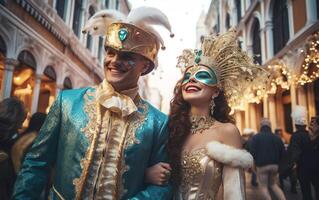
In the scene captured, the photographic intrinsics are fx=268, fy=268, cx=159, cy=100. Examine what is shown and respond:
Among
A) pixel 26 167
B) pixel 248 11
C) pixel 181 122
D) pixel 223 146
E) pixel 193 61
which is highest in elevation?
pixel 248 11

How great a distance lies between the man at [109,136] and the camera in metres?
1.50

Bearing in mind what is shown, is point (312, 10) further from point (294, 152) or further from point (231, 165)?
point (231, 165)

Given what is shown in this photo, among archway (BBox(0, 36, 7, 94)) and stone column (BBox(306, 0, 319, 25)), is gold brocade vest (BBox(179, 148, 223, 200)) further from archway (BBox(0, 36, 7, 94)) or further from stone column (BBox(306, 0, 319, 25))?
stone column (BBox(306, 0, 319, 25))

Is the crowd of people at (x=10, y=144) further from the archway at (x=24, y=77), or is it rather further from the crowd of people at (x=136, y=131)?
the archway at (x=24, y=77)

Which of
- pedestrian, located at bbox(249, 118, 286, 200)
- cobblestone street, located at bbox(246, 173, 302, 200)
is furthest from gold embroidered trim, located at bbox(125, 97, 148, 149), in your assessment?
cobblestone street, located at bbox(246, 173, 302, 200)

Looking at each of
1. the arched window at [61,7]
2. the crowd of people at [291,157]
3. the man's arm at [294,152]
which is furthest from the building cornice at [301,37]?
the arched window at [61,7]

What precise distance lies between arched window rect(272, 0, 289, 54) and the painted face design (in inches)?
445

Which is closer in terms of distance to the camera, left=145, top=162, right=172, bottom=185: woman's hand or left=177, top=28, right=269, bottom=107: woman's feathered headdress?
left=145, top=162, right=172, bottom=185: woman's hand

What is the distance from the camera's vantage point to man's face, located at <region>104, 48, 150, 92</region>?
1664 millimetres

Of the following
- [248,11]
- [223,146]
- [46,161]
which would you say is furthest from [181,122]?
[248,11]

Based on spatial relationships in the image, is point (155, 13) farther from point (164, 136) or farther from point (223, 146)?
→ point (223, 146)

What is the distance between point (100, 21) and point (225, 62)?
1283 mm

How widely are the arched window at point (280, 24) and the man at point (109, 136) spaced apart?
39.8 feet

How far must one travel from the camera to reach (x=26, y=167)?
1515mm
